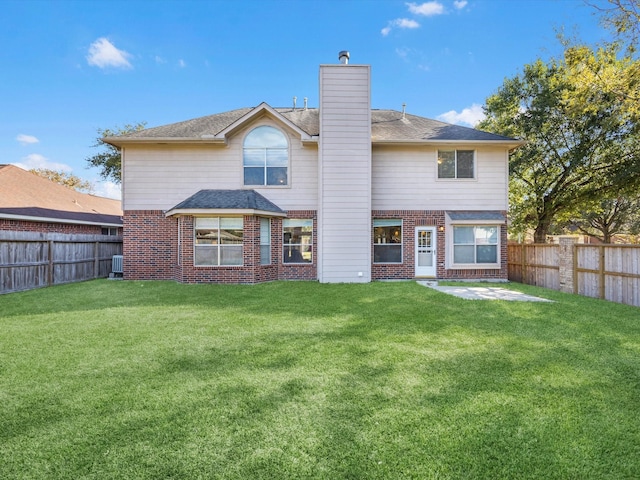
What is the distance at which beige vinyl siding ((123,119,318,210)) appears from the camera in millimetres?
12375

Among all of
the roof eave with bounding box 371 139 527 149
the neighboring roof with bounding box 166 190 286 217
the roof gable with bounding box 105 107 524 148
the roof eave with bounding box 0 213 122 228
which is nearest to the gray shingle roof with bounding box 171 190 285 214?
the neighboring roof with bounding box 166 190 286 217

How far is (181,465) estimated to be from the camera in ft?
7.49

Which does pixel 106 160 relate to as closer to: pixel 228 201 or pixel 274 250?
pixel 228 201

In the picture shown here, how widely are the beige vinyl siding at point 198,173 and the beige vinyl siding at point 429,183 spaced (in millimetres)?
2581

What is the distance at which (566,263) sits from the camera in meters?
10.1

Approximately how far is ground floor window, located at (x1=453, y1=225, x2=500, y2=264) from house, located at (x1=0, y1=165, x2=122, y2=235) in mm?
17269

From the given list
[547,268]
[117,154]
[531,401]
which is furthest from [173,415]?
[117,154]

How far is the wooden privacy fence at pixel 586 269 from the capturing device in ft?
27.1

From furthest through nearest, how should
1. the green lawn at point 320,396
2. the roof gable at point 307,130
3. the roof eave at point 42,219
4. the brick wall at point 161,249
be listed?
the roof eave at point 42,219 < the brick wall at point 161,249 < the roof gable at point 307,130 < the green lawn at point 320,396

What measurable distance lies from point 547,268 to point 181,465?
12.4m

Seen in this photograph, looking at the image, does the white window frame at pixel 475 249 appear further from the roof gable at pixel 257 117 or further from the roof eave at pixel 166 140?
the roof eave at pixel 166 140

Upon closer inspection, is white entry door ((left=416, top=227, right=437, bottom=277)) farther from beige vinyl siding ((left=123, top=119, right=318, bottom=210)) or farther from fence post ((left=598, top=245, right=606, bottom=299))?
fence post ((left=598, top=245, right=606, bottom=299))

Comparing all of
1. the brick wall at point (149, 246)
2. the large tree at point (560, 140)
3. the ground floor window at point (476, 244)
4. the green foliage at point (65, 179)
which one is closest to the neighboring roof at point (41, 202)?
the brick wall at point (149, 246)

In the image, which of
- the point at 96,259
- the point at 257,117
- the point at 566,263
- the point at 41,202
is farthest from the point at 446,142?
the point at 41,202
